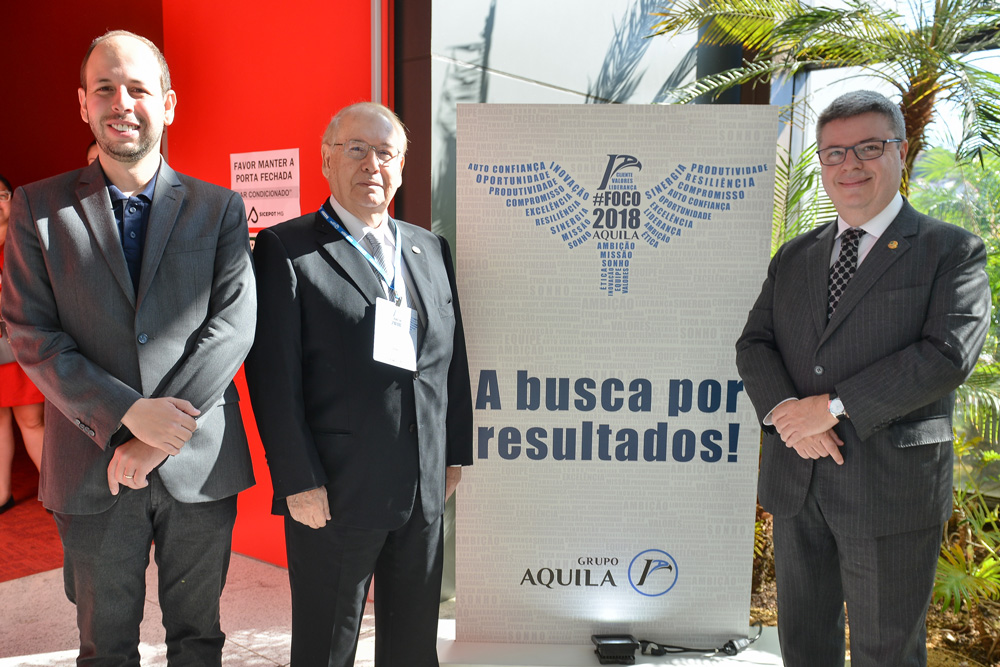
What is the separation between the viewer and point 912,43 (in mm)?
3211

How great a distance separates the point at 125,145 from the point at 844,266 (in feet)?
6.18

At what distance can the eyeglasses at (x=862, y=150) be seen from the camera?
1899 millimetres

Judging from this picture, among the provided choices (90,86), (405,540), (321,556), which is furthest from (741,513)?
(90,86)

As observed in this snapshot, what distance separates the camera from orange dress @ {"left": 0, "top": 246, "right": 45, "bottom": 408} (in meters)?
4.21

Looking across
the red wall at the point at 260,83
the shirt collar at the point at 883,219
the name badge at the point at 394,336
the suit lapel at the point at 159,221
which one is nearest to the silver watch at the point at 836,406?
the shirt collar at the point at 883,219

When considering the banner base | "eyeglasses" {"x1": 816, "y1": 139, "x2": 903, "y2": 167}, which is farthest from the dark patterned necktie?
the banner base

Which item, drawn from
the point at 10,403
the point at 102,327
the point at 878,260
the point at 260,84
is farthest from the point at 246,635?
the point at 878,260

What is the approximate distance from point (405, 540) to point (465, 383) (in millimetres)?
503

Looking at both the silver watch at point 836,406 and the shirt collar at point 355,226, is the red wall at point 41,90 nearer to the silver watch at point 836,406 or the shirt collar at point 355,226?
the shirt collar at point 355,226

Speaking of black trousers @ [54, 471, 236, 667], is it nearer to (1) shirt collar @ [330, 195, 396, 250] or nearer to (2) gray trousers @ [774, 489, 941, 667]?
(1) shirt collar @ [330, 195, 396, 250]

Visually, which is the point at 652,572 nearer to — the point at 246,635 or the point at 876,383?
the point at 876,383

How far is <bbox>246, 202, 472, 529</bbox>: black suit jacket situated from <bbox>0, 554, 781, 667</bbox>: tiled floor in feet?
3.22

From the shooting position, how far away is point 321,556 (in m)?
1.96

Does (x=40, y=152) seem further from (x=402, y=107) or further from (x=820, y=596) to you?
(x=820, y=596)
